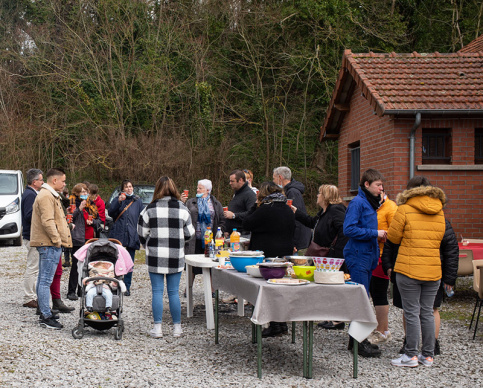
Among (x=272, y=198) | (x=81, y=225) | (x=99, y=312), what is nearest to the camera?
(x=272, y=198)

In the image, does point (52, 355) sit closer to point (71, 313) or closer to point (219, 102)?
point (71, 313)

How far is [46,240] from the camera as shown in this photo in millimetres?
7648

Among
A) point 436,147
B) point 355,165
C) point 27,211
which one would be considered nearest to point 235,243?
point 27,211

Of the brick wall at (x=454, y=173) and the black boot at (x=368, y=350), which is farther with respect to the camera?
the brick wall at (x=454, y=173)

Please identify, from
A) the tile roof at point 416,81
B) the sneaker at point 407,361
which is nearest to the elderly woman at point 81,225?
the sneaker at point 407,361

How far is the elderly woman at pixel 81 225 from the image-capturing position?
9.74m

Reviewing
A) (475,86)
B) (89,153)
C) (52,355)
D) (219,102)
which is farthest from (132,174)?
(52,355)

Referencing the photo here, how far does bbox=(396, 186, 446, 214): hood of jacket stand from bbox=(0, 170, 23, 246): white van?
46.2 ft

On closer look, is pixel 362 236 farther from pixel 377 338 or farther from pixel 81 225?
pixel 81 225

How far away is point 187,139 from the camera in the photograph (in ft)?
81.5

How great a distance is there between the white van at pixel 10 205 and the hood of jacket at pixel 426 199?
14086mm

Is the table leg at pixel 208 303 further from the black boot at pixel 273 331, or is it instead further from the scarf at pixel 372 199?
the scarf at pixel 372 199

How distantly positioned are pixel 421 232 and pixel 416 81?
27.1 ft

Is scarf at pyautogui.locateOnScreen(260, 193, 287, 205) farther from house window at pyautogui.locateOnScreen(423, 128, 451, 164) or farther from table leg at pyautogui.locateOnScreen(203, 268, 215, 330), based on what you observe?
house window at pyautogui.locateOnScreen(423, 128, 451, 164)
